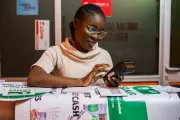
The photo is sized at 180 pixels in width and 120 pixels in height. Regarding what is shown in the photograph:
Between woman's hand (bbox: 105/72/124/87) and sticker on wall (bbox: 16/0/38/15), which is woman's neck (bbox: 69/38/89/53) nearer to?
woman's hand (bbox: 105/72/124/87)

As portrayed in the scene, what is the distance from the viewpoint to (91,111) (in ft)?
2.10

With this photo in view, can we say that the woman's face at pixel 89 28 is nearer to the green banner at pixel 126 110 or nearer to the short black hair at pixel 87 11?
the short black hair at pixel 87 11

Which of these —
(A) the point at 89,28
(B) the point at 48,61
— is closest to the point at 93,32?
(A) the point at 89,28

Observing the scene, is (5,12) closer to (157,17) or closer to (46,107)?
(157,17)

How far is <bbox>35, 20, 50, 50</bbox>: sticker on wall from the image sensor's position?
2492 mm

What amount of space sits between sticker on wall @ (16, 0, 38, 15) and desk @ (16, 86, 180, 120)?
6.31ft

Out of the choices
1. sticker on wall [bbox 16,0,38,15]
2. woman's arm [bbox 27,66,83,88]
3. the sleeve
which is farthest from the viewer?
sticker on wall [bbox 16,0,38,15]

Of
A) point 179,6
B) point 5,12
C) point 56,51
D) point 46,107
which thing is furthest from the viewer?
point 179,6

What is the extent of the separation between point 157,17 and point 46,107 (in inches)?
87.3

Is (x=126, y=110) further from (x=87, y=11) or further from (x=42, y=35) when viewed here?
(x=42, y=35)

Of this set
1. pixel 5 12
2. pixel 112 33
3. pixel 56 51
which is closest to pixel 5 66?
pixel 5 12

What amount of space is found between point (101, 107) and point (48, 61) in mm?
498

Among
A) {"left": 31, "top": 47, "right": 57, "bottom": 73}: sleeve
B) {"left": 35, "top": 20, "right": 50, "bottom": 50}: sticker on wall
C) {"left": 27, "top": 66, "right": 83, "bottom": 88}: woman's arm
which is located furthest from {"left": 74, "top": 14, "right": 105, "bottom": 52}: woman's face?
{"left": 35, "top": 20, "right": 50, "bottom": 50}: sticker on wall

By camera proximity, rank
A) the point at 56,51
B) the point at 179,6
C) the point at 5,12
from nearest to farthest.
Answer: the point at 56,51 < the point at 5,12 < the point at 179,6
